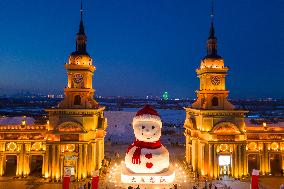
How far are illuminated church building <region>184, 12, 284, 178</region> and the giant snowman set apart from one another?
456 cm

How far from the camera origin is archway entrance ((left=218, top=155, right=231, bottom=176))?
3080cm

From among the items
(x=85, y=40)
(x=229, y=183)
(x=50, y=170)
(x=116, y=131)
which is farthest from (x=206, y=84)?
(x=116, y=131)

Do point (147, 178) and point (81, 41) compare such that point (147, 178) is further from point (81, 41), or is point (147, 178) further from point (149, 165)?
point (81, 41)

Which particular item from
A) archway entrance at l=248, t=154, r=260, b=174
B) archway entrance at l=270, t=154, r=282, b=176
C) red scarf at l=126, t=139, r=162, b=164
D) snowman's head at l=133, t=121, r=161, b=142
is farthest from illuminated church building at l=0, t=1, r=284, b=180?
snowman's head at l=133, t=121, r=161, b=142

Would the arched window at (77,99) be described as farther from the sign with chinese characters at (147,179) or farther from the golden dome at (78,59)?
the sign with chinese characters at (147,179)

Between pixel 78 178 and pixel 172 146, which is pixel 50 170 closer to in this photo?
pixel 78 178

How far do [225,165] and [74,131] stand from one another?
1470cm

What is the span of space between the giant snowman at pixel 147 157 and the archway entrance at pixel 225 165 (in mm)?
5187

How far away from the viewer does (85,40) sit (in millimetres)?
33875

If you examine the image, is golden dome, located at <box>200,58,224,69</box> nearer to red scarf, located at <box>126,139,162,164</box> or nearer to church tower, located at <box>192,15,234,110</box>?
church tower, located at <box>192,15,234,110</box>

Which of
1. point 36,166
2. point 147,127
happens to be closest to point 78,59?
point 147,127

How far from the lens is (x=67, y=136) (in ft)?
98.0

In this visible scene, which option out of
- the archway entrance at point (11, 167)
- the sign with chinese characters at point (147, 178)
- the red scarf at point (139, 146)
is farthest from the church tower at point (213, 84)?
the archway entrance at point (11, 167)

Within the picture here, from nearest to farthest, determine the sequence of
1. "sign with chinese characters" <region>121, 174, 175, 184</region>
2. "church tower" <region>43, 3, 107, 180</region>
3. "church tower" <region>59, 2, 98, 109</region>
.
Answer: "sign with chinese characters" <region>121, 174, 175, 184</region> < "church tower" <region>43, 3, 107, 180</region> < "church tower" <region>59, 2, 98, 109</region>
